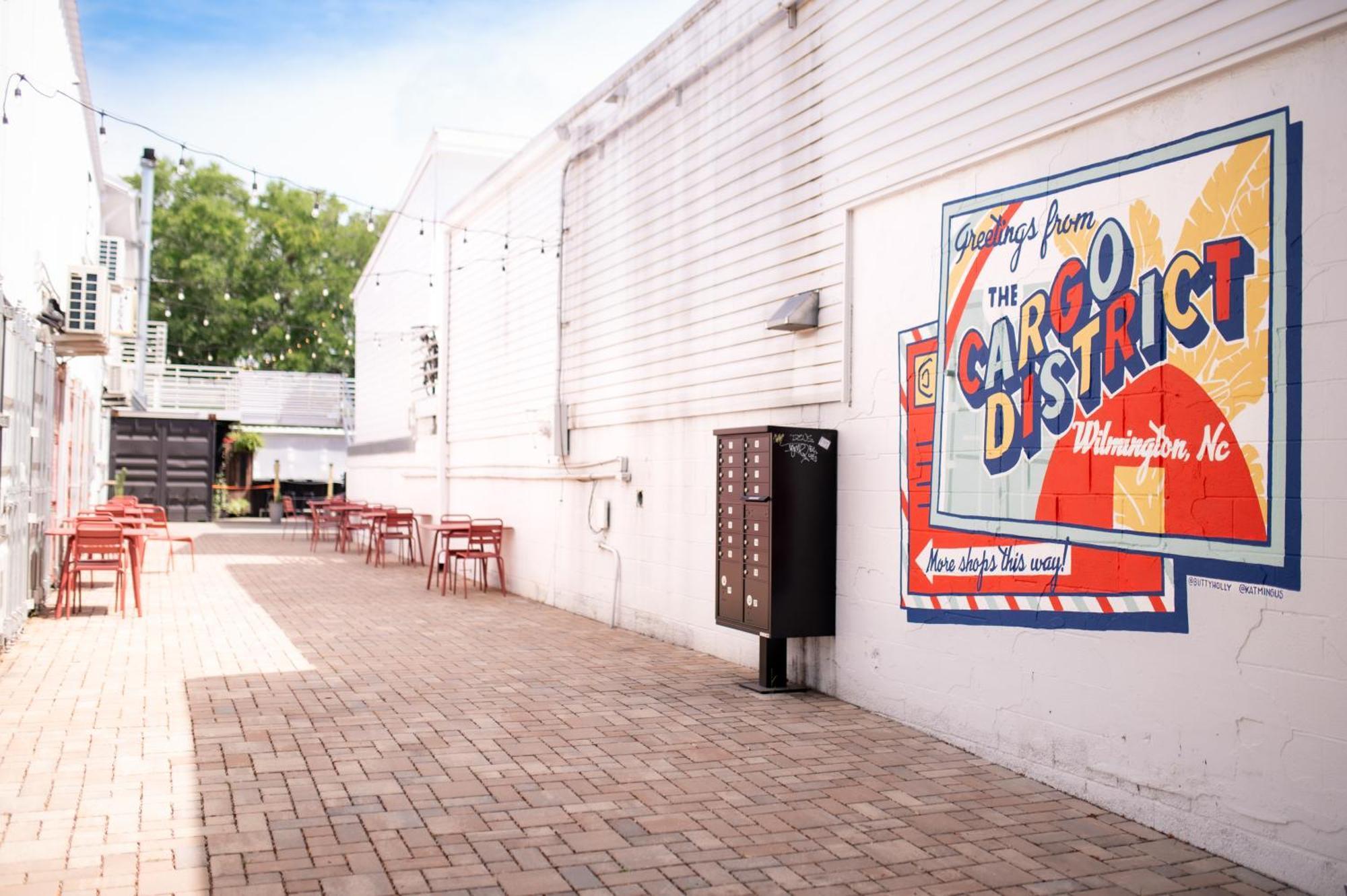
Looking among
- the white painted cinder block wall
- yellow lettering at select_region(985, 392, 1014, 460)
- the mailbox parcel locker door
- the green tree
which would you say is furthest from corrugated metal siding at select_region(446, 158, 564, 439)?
the green tree

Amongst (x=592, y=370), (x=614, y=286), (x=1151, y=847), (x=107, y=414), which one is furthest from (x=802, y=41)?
(x=107, y=414)

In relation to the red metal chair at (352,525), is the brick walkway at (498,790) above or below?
below

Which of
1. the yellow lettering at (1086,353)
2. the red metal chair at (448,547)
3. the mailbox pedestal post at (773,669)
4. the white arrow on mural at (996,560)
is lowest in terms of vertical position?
the mailbox pedestal post at (773,669)

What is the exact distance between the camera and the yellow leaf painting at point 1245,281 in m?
4.20

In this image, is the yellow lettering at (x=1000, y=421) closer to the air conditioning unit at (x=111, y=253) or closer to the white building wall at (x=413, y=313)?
the white building wall at (x=413, y=313)

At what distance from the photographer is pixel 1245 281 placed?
427 centimetres

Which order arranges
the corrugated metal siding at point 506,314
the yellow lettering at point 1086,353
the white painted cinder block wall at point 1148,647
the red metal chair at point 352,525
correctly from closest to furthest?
the white painted cinder block wall at point 1148,647 → the yellow lettering at point 1086,353 → the corrugated metal siding at point 506,314 → the red metal chair at point 352,525

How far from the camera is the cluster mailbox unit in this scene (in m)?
6.72

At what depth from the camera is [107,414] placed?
23453 millimetres

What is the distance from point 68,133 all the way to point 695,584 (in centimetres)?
899

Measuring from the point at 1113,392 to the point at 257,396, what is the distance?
96.2ft

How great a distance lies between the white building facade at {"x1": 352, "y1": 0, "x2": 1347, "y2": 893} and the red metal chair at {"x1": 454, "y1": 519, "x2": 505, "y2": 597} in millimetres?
3170

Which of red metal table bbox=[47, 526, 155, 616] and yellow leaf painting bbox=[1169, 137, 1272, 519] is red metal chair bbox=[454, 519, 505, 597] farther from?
yellow leaf painting bbox=[1169, 137, 1272, 519]

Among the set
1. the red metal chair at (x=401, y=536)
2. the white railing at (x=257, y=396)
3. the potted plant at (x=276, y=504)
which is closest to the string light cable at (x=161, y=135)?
the red metal chair at (x=401, y=536)
